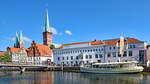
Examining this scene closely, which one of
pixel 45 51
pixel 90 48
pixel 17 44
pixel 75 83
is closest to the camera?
pixel 75 83

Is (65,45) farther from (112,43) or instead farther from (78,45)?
(112,43)

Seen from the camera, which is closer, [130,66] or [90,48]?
[130,66]

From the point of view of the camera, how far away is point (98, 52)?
81875 millimetres

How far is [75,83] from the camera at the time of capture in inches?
1366

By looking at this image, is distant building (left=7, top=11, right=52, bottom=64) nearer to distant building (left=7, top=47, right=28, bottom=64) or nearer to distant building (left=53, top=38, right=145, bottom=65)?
distant building (left=7, top=47, right=28, bottom=64)

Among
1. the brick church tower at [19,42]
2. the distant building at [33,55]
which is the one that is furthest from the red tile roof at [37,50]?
the brick church tower at [19,42]

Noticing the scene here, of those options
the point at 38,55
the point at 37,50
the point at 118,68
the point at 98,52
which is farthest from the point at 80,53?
the point at 37,50

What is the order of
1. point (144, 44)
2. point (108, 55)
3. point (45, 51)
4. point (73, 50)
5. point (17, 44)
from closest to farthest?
point (144, 44)
point (108, 55)
point (73, 50)
point (45, 51)
point (17, 44)

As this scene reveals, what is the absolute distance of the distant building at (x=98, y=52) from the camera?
235 ft

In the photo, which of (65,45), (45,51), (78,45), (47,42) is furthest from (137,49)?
(47,42)

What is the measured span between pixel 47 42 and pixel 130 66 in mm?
131103

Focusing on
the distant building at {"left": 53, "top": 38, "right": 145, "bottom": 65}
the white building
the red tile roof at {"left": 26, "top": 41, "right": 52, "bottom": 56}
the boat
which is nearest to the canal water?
the boat

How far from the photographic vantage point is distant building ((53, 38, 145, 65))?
7165 cm

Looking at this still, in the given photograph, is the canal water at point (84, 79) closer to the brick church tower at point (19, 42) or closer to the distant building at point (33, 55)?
the distant building at point (33, 55)
